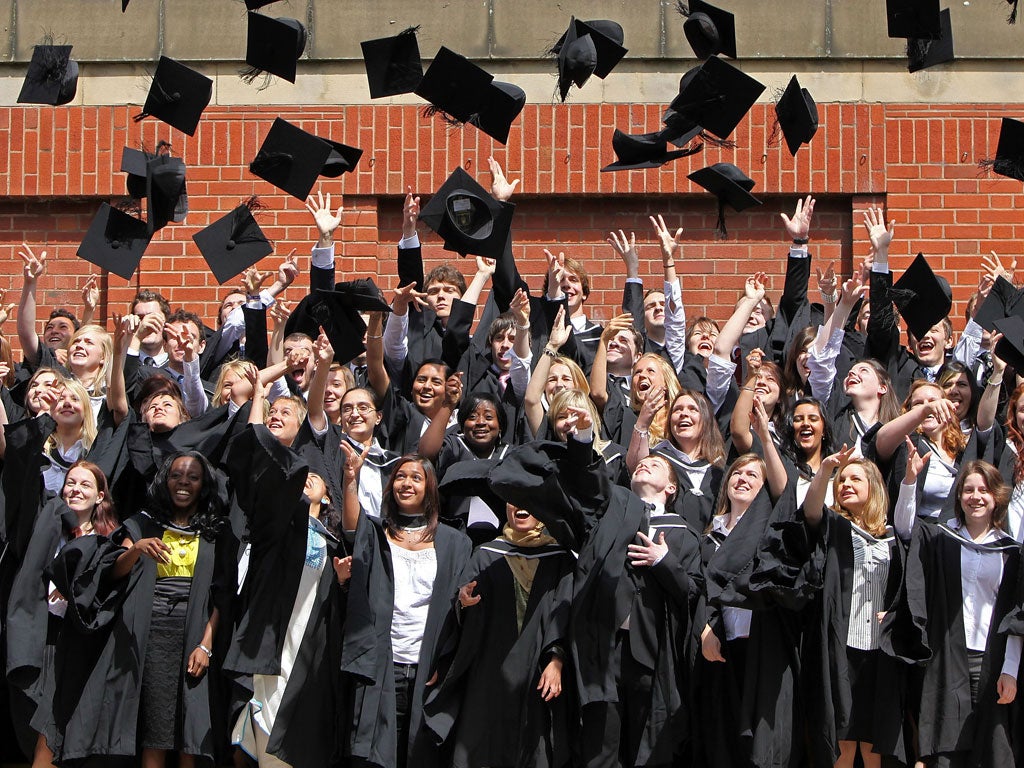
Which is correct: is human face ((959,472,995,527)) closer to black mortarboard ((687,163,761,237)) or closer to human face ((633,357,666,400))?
human face ((633,357,666,400))

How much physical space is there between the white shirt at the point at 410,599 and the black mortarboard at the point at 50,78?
308 cm

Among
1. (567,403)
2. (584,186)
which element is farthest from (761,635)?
(584,186)

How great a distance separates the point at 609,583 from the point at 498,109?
2632 mm

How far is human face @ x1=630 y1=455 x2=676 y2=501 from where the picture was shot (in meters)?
7.04

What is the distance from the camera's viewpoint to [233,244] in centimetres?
840

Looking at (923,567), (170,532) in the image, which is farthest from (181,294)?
(923,567)

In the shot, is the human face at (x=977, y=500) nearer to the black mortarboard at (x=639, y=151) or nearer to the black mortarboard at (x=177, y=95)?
the black mortarboard at (x=639, y=151)

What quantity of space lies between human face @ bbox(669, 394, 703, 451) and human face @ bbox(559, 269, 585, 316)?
1.43 metres

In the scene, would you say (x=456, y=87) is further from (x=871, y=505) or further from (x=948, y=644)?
(x=948, y=644)

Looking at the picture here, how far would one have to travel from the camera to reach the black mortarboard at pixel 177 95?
27.0 feet

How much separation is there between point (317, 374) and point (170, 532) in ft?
3.11

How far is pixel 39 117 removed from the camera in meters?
10.3

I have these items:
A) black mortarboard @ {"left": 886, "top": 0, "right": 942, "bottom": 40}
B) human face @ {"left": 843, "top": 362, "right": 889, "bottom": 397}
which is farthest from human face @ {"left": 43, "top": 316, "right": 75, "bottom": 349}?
black mortarboard @ {"left": 886, "top": 0, "right": 942, "bottom": 40}

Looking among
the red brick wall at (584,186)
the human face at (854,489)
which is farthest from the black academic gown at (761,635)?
the red brick wall at (584,186)
